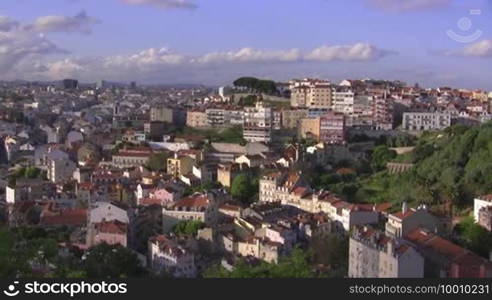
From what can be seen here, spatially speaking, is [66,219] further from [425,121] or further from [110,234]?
[425,121]

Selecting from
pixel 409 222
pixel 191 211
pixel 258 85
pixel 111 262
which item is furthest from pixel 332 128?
pixel 111 262

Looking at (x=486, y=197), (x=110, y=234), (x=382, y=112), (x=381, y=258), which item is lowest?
(x=110, y=234)

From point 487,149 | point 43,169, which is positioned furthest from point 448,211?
point 43,169

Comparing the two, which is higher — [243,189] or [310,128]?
[310,128]

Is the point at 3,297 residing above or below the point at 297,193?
above

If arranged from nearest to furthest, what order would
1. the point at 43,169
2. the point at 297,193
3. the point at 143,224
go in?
the point at 143,224 → the point at 297,193 → the point at 43,169

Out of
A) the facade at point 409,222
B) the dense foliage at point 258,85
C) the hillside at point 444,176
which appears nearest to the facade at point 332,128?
the hillside at point 444,176

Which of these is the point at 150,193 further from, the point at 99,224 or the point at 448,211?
the point at 448,211
